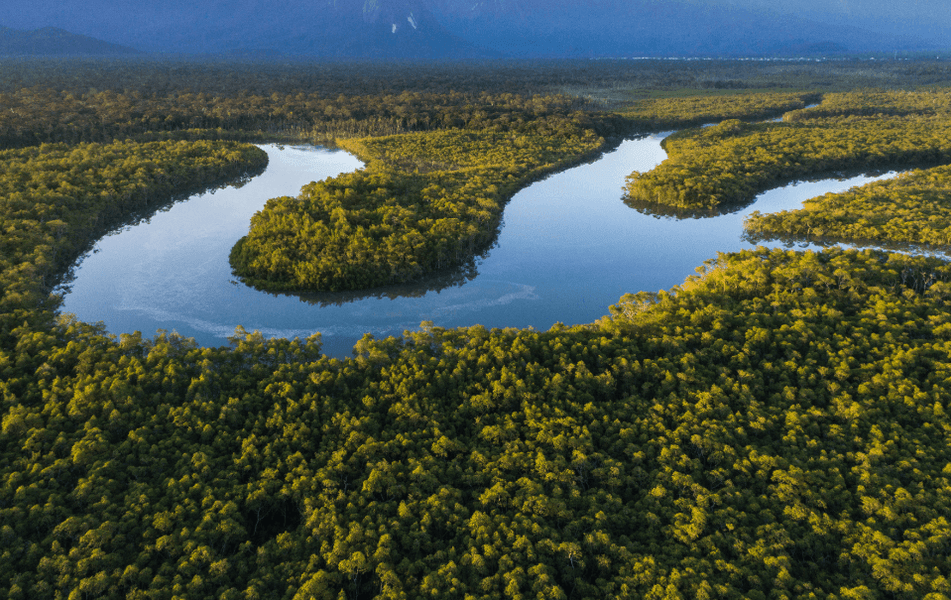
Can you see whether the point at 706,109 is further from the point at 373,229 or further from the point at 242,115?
the point at 373,229

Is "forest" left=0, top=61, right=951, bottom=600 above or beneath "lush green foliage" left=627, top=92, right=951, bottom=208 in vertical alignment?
beneath

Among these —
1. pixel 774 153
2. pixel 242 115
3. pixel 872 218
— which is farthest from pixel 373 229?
pixel 242 115

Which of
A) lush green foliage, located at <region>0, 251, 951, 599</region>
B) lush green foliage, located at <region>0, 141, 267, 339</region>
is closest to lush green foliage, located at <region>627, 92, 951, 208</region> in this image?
lush green foliage, located at <region>0, 251, 951, 599</region>

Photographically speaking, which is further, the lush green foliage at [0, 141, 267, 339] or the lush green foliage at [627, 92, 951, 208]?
the lush green foliage at [627, 92, 951, 208]

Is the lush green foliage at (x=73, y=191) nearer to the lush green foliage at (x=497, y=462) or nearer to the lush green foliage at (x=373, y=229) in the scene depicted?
the lush green foliage at (x=497, y=462)

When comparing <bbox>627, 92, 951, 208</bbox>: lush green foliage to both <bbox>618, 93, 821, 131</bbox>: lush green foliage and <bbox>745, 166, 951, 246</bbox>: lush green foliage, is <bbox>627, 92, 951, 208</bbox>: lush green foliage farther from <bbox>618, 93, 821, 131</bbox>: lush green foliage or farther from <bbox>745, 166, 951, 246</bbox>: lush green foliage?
<bbox>618, 93, 821, 131</bbox>: lush green foliage

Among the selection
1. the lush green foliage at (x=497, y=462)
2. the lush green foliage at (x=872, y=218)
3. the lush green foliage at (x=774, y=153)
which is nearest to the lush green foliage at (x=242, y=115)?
the lush green foliage at (x=774, y=153)

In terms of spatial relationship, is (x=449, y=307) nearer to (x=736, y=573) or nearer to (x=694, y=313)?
(x=694, y=313)
